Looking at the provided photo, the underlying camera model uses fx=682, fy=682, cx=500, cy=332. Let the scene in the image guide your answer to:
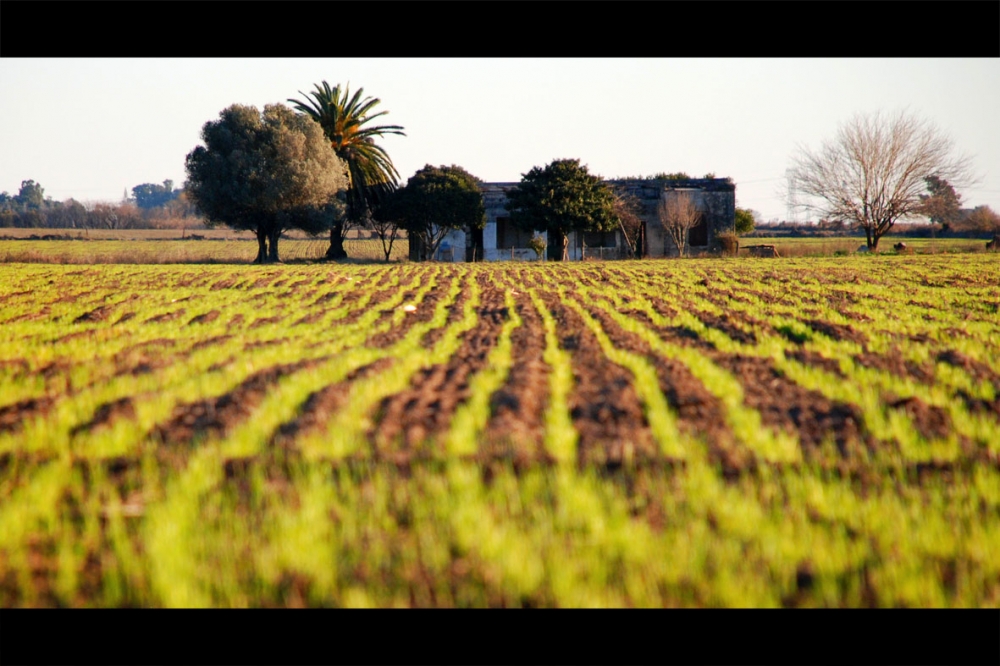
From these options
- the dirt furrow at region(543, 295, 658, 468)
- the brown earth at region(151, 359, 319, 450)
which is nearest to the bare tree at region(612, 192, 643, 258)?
the dirt furrow at region(543, 295, 658, 468)

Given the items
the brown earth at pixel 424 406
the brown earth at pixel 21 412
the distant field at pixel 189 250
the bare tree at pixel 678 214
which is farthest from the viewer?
the bare tree at pixel 678 214

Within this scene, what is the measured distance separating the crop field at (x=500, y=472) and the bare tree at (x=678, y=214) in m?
31.8

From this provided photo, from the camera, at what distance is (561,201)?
3394 centimetres

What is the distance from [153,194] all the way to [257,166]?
512ft

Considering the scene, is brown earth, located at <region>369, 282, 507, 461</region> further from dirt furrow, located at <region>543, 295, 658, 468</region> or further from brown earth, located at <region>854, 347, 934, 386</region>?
brown earth, located at <region>854, 347, 934, 386</region>

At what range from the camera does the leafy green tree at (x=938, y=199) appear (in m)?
39.4

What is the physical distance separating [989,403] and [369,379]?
4.75 meters

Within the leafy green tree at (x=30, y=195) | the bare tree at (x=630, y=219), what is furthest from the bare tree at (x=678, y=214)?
the leafy green tree at (x=30, y=195)

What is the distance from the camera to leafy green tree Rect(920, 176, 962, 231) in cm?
3941

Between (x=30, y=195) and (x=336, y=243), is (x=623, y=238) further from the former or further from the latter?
(x=30, y=195)

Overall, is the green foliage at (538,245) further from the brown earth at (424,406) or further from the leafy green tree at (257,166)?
the brown earth at (424,406)

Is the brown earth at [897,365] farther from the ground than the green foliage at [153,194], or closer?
closer

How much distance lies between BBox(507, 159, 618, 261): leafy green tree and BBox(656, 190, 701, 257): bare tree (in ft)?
15.6

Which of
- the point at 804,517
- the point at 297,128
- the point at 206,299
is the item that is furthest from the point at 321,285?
the point at 297,128
